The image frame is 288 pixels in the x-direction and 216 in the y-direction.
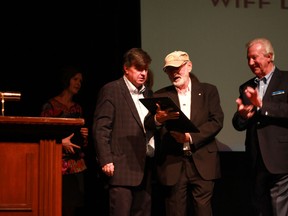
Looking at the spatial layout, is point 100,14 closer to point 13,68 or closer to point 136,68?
point 13,68

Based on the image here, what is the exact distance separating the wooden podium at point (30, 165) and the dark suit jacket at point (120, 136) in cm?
126

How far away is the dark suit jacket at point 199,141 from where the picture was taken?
13.3ft

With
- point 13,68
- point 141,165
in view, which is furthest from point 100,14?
point 141,165

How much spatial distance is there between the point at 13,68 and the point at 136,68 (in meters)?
1.78

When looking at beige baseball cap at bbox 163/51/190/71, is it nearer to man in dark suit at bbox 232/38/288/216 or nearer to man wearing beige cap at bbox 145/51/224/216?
man wearing beige cap at bbox 145/51/224/216

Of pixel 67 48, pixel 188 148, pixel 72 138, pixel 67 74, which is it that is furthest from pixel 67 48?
pixel 188 148

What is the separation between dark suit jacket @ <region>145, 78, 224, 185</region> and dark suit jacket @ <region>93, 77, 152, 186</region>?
0.14m

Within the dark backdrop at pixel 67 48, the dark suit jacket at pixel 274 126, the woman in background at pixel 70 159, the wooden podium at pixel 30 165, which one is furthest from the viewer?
the dark backdrop at pixel 67 48

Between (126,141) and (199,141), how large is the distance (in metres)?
0.51

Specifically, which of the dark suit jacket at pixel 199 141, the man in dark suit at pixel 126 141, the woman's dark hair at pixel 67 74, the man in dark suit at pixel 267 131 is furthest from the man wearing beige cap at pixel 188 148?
the woman's dark hair at pixel 67 74

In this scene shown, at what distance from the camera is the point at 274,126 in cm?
409

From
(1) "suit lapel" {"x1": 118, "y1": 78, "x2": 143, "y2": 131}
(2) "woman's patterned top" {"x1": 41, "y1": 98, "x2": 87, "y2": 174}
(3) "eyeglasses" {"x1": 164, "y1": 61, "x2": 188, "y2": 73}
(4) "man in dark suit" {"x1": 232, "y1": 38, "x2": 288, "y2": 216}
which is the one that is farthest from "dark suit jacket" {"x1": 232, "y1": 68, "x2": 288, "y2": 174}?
(2) "woman's patterned top" {"x1": 41, "y1": 98, "x2": 87, "y2": 174}

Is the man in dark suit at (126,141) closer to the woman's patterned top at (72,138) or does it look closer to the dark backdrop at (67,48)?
the woman's patterned top at (72,138)

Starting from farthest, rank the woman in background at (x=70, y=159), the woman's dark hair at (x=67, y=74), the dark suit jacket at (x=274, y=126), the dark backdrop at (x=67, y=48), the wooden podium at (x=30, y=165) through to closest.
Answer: the dark backdrop at (x=67, y=48), the woman's dark hair at (x=67, y=74), the woman in background at (x=70, y=159), the dark suit jacket at (x=274, y=126), the wooden podium at (x=30, y=165)
